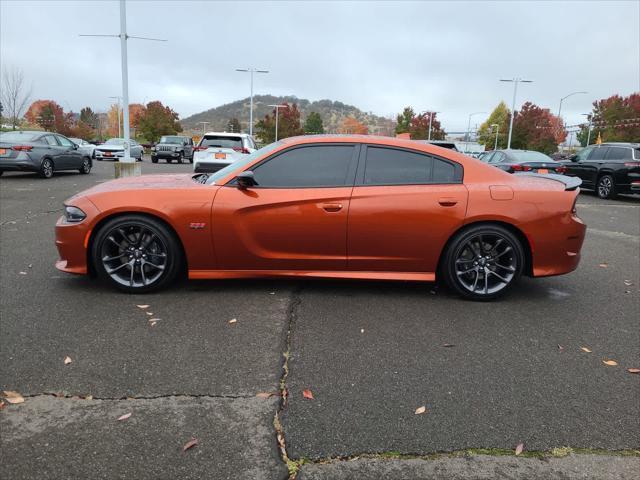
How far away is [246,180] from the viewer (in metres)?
4.39

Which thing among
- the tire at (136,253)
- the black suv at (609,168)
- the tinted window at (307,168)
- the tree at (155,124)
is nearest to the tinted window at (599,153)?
the black suv at (609,168)

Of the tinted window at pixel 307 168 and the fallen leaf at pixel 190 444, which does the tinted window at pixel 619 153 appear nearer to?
the tinted window at pixel 307 168

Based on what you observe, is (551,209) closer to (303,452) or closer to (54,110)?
(303,452)

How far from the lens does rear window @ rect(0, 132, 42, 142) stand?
14340 millimetres

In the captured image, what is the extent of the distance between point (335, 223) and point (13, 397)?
8.91 ft

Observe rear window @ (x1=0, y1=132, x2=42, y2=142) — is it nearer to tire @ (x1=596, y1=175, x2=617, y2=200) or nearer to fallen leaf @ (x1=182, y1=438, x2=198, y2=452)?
fallen leaf @ (x1=182, y1=438, x2=198, y2=452)

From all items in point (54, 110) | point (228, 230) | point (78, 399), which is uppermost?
point (54, 110)

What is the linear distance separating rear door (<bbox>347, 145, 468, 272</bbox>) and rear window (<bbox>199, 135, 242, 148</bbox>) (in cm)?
962

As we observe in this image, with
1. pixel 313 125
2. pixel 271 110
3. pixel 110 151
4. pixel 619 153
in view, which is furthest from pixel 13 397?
pixel 271 110

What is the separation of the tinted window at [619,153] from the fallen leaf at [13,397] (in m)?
16.3

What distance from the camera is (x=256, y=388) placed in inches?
116

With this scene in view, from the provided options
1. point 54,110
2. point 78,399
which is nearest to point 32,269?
point 78,399

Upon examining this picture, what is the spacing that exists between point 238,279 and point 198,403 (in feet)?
7.64

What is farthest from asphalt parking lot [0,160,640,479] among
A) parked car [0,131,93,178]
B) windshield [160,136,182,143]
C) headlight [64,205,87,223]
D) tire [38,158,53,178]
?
windshield [160,136,182,143]
